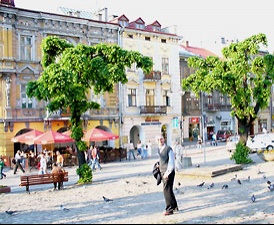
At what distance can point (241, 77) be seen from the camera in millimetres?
20562

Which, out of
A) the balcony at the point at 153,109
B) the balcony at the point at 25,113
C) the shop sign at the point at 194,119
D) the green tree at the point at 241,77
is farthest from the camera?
the shop sign at the point at 194,119

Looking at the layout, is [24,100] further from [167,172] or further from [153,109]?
[167,172]

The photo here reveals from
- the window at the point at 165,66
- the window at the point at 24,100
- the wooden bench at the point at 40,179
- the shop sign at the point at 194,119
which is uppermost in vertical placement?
the window at the point at 165,66

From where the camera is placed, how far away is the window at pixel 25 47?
94.2ft

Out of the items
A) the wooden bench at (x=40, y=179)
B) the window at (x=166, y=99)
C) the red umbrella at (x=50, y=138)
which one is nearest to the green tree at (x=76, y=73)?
the wooden bench at (x=40, y=179)

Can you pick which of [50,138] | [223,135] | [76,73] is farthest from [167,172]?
[223,135]

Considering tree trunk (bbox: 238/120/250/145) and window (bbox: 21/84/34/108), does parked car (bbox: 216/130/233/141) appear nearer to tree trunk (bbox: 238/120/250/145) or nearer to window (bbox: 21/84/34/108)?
tree trunk (bbox: 238/120/250/145)

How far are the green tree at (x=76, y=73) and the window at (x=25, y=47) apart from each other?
12.9 meters

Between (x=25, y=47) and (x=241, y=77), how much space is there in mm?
16528

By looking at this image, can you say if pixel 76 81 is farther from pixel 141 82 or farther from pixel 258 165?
pixel 141 82

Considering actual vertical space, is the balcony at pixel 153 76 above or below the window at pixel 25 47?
below

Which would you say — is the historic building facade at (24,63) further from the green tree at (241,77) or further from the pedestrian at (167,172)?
the pedestrian at (167,172)

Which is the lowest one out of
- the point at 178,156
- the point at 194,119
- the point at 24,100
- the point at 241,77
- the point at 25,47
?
the point at 178,156

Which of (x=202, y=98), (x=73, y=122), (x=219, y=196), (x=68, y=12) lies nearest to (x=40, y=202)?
(x=73, y=122)
